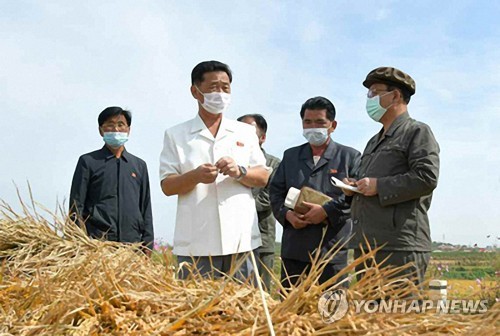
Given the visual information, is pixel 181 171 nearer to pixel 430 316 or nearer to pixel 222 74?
pixel 222 74

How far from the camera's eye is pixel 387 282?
152 cm

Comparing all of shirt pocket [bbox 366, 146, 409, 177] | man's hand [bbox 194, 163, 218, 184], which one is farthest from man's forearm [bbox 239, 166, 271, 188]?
shirt pocket [bbox 366, 146, 409, 177]

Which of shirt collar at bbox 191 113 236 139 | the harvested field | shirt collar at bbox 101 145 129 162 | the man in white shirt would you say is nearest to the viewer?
the harvested field

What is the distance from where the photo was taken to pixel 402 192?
3365mm

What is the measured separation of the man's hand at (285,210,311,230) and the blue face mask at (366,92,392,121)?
90cm

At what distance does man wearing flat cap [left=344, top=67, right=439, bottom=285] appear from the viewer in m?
3.37

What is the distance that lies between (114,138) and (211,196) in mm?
1710

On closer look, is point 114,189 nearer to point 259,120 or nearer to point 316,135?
point 316,135

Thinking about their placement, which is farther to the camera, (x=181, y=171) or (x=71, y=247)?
(x=181, y=171)

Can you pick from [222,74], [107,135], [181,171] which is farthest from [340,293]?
[107,135]

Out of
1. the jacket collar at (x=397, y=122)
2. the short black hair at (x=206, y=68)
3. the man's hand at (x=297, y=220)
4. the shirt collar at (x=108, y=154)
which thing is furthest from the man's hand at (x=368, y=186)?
the shirt collar at (x=108, y=154)

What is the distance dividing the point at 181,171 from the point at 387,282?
245cm

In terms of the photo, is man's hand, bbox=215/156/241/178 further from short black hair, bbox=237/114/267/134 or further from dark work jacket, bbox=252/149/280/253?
short black hair, bbox=237/114/267/134

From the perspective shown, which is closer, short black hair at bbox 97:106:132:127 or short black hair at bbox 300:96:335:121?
short black hair at bbox 300:96:335:121
